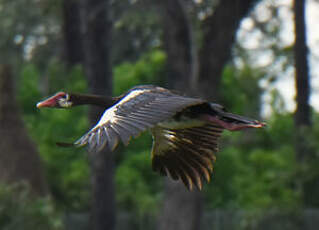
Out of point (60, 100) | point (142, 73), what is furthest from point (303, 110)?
point (60, 100)

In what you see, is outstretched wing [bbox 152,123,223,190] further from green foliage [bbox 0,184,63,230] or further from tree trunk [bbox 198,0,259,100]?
tree trunk [bbox 198,0,259,100]

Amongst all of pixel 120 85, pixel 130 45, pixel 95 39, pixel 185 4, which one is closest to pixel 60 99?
pixel 185 4

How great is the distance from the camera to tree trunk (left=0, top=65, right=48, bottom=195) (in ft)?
60.0

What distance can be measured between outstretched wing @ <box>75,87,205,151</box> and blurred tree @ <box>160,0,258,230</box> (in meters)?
7.62

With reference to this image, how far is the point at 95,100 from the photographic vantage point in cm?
888

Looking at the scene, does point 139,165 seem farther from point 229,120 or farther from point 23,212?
point 229,120

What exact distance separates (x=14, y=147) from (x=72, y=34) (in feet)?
28.2

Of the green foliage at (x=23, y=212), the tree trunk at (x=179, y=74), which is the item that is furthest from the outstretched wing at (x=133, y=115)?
the tree trunk at (x=179, y=74)

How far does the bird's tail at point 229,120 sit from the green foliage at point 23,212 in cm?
676

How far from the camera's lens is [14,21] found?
801 inches

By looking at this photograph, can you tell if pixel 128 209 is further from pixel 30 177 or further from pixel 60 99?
pixel 60 99

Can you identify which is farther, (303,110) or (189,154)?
(303,110)

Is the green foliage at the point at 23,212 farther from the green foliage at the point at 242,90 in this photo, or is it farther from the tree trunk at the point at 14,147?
the green foliage at the point at 242,90

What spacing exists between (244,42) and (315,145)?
1075 centimetres
